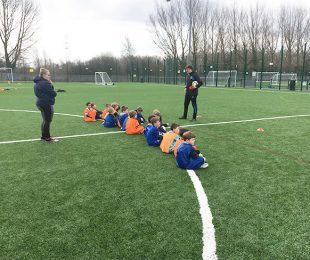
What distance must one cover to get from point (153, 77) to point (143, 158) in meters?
57.9

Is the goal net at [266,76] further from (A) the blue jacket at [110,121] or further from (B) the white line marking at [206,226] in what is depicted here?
(B) the white line marking at [206,226]

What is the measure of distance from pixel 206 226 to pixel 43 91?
5529 mm

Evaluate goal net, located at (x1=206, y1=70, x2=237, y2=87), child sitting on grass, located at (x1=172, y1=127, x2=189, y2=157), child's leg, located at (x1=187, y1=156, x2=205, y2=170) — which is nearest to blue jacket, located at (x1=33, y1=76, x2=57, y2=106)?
child sitting on grass, located at (x1=172, y1=127, x2=189, y2=157)

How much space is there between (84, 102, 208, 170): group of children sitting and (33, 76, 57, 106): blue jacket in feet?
7.56

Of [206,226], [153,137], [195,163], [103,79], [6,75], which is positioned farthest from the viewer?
[6,75]

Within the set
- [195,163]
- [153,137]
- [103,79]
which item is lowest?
[195,163]

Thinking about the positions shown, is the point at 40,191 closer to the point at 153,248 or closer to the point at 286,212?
the point at 153,248

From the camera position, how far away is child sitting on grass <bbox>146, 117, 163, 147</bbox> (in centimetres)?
704

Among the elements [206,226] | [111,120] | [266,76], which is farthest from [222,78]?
[206,226]

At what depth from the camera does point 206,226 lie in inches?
134

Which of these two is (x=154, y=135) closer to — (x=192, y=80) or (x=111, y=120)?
(x=111, y=120)

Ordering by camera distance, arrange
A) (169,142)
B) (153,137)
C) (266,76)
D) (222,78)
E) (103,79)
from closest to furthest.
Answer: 1. (169,142)
2. (153,137)
3. (266,76)
4. (222,78)
5. (103,79)

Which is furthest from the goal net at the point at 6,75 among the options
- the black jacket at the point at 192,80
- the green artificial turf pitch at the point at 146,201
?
the green artificial turf pitch at the point at 146,201

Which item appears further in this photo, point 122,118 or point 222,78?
point 222,78
